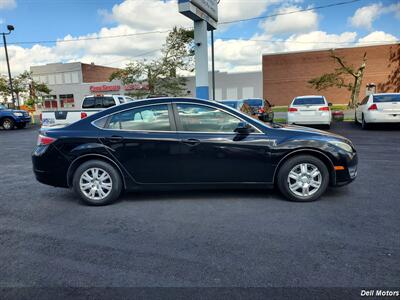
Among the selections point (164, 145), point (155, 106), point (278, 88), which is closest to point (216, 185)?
point (164, 145)

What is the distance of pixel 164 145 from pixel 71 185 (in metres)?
1.64

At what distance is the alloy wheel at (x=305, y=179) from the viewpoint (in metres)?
4.68

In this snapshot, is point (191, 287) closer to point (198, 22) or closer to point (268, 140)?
point (268, 140)

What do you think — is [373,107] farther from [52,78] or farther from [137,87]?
[52,78]

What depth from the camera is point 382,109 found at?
12.2 metres

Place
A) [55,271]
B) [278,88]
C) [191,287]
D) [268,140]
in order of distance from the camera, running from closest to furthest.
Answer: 1. [191,287]
2. [55,271]
3. [268,140]
4. [278,88]

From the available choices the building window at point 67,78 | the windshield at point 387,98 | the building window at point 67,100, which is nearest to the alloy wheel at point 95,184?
the windshield at point 387,98

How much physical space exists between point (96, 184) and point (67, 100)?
55780 millimetres

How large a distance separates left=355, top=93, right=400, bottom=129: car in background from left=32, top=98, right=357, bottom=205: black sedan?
895 centimetres

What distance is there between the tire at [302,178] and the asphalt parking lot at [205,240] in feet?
0.53

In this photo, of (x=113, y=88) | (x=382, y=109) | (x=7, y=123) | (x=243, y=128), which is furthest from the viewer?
(x=113, y=88)

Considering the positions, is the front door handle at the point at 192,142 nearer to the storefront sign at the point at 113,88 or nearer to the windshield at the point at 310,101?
the windshield at the point at 310,101

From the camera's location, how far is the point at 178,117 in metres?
4.80

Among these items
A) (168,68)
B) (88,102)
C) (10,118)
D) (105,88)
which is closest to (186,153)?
(88,102)
